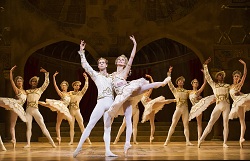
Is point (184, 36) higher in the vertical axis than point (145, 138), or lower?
higher

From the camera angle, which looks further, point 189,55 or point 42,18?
point 189,55

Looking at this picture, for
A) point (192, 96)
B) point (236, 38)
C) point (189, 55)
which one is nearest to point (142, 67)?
point (189, 55)

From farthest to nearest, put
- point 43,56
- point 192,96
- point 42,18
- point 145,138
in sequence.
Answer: point 43,56
point 42,18
point 145,138
point 192,96

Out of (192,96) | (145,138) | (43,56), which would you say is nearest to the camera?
(192,96)

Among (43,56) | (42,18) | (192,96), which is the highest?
(42,18)

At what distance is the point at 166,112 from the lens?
19.1 m

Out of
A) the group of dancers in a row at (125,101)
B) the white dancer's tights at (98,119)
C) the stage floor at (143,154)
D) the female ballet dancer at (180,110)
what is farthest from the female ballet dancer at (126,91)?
the female ballet dancer at (180,110)

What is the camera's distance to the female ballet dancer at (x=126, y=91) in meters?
8.37

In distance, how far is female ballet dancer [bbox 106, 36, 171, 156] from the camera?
8.37 m

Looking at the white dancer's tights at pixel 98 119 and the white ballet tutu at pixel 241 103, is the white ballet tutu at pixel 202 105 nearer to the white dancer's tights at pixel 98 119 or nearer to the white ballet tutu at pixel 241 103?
the white ballet tutu at pixel 241 103

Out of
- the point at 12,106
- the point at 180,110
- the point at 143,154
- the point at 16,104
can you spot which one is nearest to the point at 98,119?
the point at 143,154

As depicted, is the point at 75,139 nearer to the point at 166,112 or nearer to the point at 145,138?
the point at 145,138

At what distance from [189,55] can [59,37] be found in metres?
4.97

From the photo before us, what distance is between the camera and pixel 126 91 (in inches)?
330
